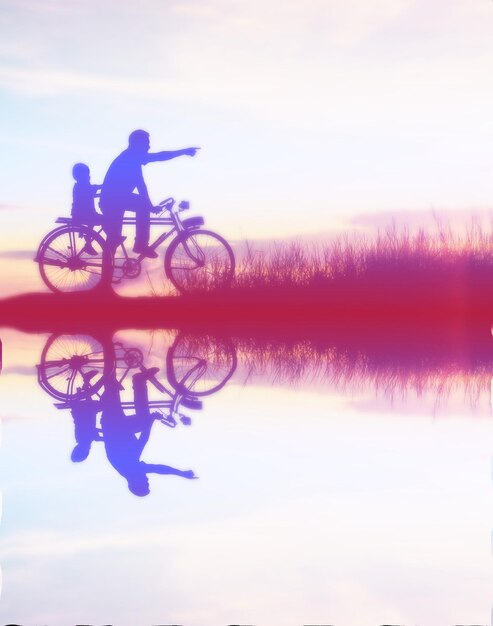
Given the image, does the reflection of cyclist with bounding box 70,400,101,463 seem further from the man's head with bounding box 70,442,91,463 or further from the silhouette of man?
the silhouette of man

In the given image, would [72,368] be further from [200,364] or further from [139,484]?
[139,484]

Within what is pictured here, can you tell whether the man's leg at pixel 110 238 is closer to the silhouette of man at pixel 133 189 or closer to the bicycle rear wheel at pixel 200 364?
the silhouette of man at pixel 133 189

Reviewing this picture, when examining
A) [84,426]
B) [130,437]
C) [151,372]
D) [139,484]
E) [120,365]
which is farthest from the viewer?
[120,365]

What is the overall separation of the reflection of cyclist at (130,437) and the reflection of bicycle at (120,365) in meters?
0.15

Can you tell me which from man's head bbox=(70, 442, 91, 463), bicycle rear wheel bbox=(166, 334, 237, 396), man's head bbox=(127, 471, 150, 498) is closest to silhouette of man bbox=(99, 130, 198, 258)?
bicycle rear wheel bbox=(166, 334, 237, 396)

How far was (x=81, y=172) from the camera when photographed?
9.28m

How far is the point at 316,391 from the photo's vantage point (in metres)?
4.16

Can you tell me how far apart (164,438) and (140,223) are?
6012mm

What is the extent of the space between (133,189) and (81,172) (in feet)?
1.89

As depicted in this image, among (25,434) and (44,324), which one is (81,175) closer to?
(44,324)

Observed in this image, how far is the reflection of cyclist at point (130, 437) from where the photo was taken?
271cm

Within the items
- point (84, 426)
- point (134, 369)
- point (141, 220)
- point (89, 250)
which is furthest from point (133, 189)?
point (84, 426)

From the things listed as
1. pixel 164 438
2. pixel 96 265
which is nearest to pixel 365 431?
pixel 164 438

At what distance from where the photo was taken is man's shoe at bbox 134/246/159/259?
9078 mm
